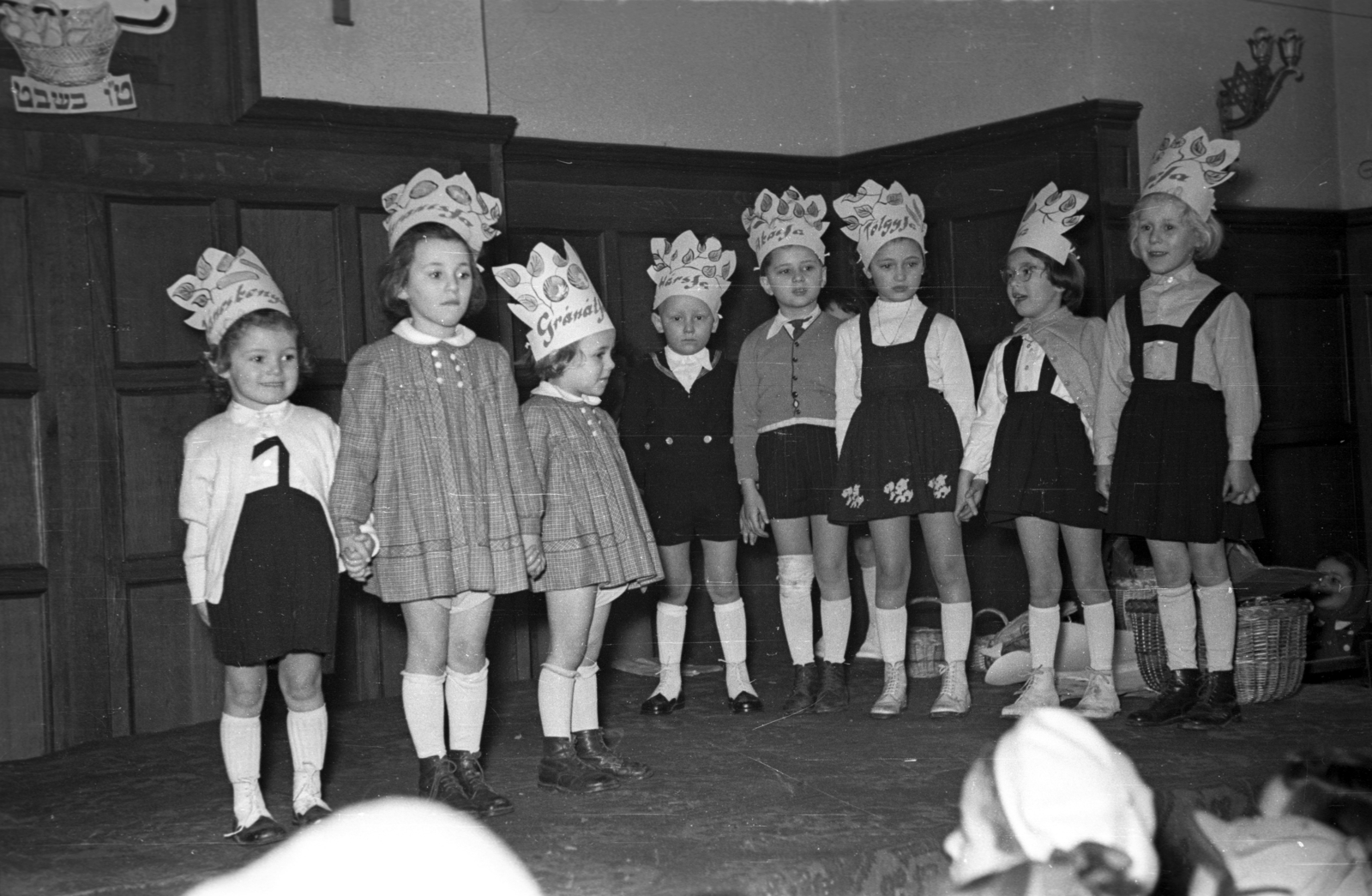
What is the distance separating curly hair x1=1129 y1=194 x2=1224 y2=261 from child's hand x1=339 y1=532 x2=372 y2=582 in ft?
7.49

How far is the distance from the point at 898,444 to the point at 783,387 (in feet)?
1.39

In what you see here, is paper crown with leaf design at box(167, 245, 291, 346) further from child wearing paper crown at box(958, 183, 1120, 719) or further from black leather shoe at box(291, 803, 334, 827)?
child wearing paper crown at box(958, 183, 1120, 719)

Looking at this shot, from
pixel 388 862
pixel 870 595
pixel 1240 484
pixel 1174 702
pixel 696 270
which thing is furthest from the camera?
pixel 870 595

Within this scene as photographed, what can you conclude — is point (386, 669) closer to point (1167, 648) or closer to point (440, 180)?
point (440, 180)

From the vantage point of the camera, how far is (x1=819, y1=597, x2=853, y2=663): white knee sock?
4270mm

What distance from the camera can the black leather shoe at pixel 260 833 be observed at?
302 cm

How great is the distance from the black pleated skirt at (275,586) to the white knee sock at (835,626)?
1.64 m

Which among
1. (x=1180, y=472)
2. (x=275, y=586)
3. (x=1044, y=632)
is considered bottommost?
(x=1044, y=632)

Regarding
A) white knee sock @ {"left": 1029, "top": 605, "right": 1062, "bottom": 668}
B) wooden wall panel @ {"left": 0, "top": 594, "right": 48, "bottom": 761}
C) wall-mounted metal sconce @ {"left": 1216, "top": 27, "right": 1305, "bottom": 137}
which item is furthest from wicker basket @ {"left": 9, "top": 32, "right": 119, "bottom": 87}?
wall-mounted metal sconce @ {"left": 1216, "top": 27, "right": 1305, "bottom": 137}

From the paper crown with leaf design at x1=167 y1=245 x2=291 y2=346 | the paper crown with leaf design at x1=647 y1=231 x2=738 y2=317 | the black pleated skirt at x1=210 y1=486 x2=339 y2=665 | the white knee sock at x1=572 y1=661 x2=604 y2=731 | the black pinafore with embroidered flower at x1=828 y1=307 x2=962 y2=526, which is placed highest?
the paper crown with leaf design at x1=647 y1=231 x2=738 y2=317

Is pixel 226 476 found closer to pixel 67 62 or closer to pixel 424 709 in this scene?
pixel 424 709

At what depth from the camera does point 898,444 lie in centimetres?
403

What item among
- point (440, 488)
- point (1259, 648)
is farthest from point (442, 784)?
point (1259, 648)

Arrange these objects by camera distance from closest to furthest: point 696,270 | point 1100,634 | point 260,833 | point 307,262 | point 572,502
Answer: point 260,833
point 572,502
point 1100,634
point 696,270
point 307,262
